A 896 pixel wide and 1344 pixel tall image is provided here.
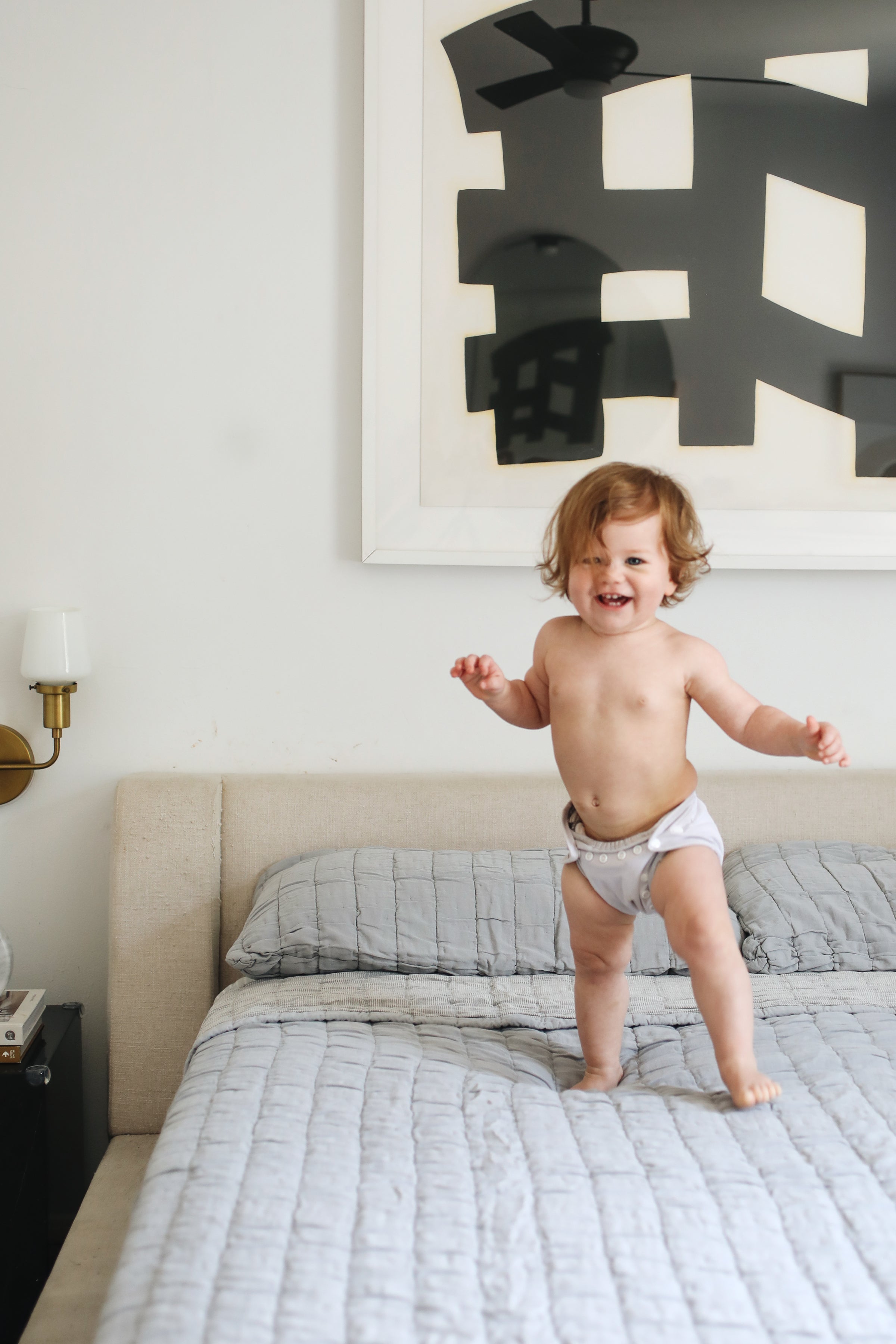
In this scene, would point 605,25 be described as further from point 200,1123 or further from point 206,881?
point 200,1123

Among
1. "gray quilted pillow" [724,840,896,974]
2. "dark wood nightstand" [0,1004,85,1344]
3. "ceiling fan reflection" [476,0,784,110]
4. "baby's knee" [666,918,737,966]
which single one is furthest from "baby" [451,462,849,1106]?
"ceiling fan reflection" [476,0,784,110]

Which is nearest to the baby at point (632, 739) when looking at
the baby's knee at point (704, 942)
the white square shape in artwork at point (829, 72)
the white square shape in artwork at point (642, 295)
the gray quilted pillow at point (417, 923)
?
Result: the baby's knee at point (704, 942)

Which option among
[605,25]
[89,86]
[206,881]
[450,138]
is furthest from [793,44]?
[206,881]

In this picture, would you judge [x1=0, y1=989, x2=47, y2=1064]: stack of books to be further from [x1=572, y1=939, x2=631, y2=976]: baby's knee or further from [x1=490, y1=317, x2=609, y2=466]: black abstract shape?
[x1=490, y1=317, x2=609, y2=466]: black abstract shape

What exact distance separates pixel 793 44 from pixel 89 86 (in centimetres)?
135

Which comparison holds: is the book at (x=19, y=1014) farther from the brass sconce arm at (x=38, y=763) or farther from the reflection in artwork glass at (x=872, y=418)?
the reflection in artwork glass at (x=872, y=418)

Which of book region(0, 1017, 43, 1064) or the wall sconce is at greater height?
the wall sconce

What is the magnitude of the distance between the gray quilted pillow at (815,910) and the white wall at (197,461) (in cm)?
42

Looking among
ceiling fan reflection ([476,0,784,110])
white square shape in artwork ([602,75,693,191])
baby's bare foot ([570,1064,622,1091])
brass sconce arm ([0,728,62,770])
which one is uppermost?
ceiling fan reflection ([476,0,784,110])

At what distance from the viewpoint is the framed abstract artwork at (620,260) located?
182cm

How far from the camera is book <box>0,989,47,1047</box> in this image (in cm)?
157

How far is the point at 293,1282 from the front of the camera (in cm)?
80

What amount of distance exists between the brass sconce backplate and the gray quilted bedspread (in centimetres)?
78

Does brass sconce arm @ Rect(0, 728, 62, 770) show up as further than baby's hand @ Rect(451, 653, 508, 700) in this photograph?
Yes
